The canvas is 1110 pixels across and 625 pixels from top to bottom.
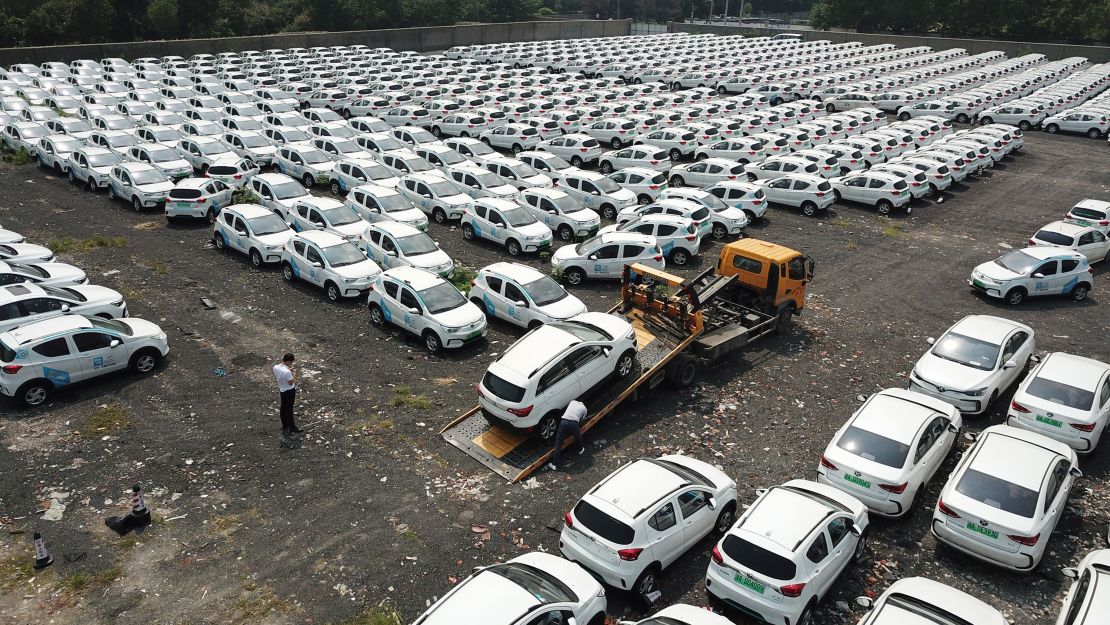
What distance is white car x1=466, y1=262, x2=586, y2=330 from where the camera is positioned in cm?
1847

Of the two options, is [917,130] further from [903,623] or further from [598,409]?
[903,623]

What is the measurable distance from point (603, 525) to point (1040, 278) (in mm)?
17144

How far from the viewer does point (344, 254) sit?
21.3 m

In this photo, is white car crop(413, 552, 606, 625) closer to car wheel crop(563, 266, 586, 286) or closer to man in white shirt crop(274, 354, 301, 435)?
man in white shirt crop(274, 354, 301, 435)

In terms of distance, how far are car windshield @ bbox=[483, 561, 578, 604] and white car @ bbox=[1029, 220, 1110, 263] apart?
20.8m

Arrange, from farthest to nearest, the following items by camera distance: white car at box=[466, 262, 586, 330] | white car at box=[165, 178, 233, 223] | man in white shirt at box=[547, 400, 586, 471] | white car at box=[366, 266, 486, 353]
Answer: white car at box=[165, 178, 233, 223] < white car at box=[466, 262, 586, 330] < white car at box=[366, 266, 486, 353] < man in white shirt at box=[547, 400, 586, 471]

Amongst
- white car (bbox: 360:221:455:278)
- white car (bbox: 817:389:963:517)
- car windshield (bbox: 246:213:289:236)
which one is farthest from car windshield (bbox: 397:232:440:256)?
white car (bbox: 817:389:963:517)

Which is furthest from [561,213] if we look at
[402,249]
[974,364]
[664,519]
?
[664,519]

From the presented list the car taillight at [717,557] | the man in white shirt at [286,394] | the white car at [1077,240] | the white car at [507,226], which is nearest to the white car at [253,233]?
the white car at [507,226]

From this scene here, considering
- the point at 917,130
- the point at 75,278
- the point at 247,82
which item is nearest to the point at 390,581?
the point at 75,278

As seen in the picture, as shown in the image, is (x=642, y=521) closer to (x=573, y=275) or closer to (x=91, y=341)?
(x=573, y=275)

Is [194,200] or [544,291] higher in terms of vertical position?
[194,200]

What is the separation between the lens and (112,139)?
3212 centimetres

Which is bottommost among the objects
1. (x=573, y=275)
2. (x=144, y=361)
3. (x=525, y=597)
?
(x=573, y=275)
